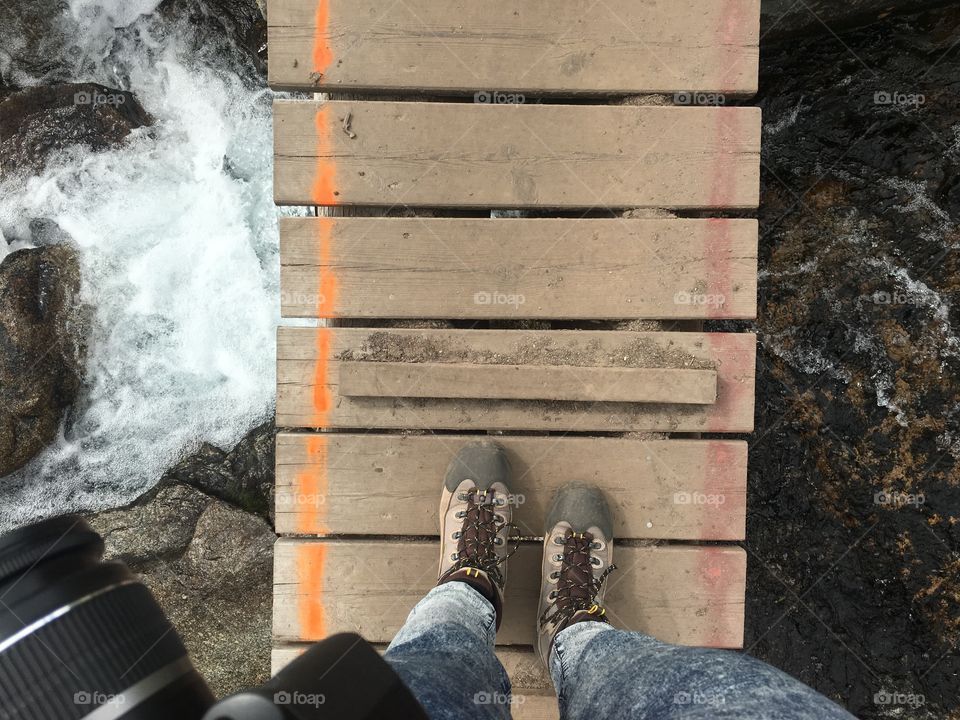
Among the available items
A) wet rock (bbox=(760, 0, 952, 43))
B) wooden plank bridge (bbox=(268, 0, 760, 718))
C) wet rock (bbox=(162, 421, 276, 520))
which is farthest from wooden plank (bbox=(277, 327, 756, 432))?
wet rock (bbox=(760, 0, 952, 43))

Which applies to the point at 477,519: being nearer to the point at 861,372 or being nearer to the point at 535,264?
the point at 535,264

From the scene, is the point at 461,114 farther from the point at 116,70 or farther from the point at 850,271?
the point at 116,70

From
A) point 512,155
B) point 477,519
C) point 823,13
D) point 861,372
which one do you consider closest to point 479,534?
point 477,519

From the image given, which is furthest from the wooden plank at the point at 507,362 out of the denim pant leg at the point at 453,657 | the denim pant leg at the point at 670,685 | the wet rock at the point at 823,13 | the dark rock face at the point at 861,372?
the wet rock at the point at 823,13

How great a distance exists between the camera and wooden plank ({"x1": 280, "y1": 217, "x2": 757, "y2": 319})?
2.06 m

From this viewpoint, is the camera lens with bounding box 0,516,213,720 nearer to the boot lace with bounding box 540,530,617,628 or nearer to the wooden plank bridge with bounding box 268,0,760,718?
the wooden plank bridge with bounding box 268,0,760,718

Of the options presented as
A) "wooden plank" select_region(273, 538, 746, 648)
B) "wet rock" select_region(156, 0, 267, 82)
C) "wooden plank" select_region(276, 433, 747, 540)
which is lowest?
"wooden plank" select_region(273, 538, 746, 648)

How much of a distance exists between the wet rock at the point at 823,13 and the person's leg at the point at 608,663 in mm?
2114

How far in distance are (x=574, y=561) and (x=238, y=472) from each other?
1.81m

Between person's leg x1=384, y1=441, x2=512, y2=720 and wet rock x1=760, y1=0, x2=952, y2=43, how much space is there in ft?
7.02

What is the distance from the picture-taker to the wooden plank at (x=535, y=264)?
206 centimetres

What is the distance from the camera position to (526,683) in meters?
2.20

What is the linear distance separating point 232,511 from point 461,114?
6.88 ft

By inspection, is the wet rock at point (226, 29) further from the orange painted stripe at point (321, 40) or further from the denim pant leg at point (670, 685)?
the denim pant leg at point (670, 685)
